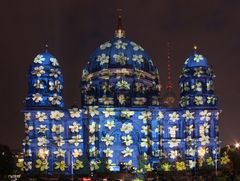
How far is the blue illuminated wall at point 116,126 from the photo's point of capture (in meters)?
79.9

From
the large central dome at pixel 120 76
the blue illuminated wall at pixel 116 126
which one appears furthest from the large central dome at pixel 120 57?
the blue illuminated wall at pixel 116 126

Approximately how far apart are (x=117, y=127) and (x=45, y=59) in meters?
12.4

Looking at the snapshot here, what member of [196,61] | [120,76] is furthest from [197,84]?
[120,76]

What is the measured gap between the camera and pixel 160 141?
8206cm

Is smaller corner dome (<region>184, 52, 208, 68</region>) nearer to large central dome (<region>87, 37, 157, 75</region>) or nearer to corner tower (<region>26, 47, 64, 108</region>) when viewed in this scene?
large central dome (<region>87, 37, 157, 75</region>)

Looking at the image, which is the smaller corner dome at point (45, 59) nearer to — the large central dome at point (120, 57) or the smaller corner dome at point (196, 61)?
the large central dome at point (120, 57)

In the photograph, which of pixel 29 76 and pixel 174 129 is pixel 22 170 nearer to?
pixel 29 76

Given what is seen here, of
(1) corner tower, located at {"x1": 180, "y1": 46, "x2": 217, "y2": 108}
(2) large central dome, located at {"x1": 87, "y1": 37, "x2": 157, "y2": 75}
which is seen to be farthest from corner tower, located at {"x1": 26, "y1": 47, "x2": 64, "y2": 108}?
(1) corner tower, located at {"x1": 180, "y1": 46, "x2": 217, "y2": 108}

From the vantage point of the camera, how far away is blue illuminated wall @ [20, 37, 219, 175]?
79938mm

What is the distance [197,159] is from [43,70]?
21.8 metres

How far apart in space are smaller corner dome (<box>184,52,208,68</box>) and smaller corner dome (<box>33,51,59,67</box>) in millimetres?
16898

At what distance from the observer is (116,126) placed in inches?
3250

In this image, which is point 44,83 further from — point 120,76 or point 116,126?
point 120,76

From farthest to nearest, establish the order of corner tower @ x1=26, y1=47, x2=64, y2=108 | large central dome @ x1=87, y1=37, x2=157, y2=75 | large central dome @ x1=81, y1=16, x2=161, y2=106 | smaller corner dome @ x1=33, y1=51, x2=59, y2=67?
large central dome @ x1=87, y1=37, x2=157, y2=75
large central dome @ x1=81, y1=16, x2=161, y2=106
smaller corner dome @ x1=33, y1=51, x2=59, y2=67
corner tower @ x1=26, y1=47, x2=64, y2=108
